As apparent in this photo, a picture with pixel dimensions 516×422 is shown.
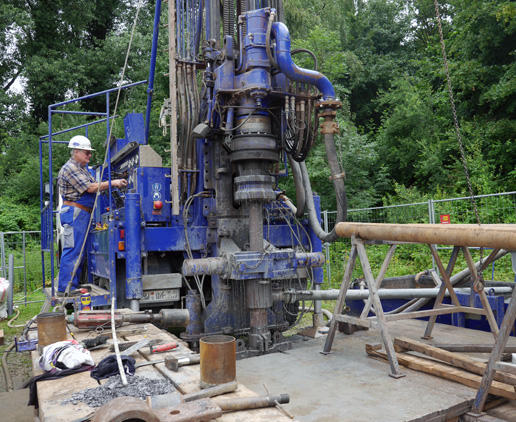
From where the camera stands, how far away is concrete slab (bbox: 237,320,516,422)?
2922 millimetres

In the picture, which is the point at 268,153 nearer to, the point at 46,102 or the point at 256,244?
the point at 256,244

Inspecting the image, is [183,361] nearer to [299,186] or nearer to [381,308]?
[381,308]

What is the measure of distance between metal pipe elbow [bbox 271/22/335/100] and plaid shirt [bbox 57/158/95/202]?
2.90 metres

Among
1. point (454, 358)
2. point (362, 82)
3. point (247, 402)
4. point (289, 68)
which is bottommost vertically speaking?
point (454, 358)

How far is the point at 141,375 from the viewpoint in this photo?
2.75m

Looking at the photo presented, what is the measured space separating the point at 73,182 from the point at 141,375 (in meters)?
3.70

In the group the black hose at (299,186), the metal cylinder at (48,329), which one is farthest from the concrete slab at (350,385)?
the black hose at (299,186)

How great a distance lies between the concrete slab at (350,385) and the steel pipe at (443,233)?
103 cm

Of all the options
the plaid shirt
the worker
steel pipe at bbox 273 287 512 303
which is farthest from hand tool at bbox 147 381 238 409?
the plaid shirt

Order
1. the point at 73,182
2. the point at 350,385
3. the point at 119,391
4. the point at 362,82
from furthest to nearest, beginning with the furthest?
the point at 362,82 < the point at 73,182 < the point at 350,385 < the point at 119,391

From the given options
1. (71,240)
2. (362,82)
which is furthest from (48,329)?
(362,82)

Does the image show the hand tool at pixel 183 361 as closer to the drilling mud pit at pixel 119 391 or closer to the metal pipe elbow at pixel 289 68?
the drilling mud pit at pixel 119 391

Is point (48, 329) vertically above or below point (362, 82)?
below

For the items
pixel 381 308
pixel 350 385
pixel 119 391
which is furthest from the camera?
pixel 381 308
